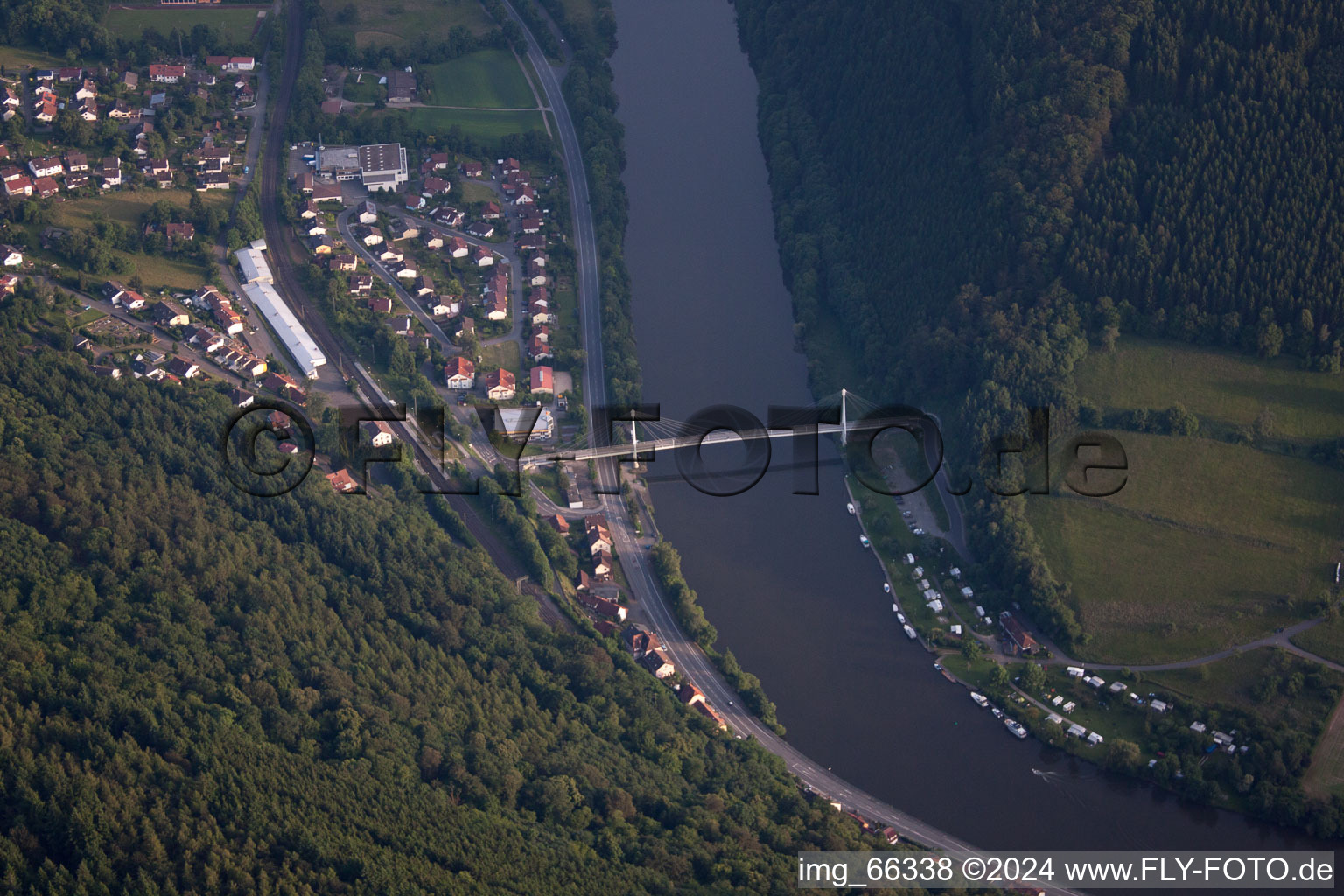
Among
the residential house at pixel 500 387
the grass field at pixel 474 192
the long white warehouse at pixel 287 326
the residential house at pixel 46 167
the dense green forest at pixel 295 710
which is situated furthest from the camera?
the grass field at pixel 474 192

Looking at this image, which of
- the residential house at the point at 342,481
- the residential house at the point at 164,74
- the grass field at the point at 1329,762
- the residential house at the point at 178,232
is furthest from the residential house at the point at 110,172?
the grass field at the point at 1329,762

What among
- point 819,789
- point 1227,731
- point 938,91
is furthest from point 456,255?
point 1227,731

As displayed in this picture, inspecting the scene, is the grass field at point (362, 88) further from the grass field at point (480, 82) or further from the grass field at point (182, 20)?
the grass field at point (182, 20)

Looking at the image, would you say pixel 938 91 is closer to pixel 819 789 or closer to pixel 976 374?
pixel 976 374

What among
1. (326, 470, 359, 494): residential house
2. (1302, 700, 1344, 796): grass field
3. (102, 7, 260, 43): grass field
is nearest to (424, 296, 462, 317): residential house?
(326, 470, 359, 494): residential house

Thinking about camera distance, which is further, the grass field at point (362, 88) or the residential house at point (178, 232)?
the grass field at point (362, 88)

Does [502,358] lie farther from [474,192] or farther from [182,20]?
[182,20]

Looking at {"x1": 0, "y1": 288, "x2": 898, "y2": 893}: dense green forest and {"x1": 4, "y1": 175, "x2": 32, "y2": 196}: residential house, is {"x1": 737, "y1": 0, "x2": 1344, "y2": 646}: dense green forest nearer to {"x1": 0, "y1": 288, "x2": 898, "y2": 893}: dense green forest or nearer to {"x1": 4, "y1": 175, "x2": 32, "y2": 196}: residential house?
{"x1": 0, "y1": 288, "x2": 898, "y2": 893}: dense green forest

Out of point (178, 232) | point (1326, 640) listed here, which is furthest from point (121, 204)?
point (1326, 640)
